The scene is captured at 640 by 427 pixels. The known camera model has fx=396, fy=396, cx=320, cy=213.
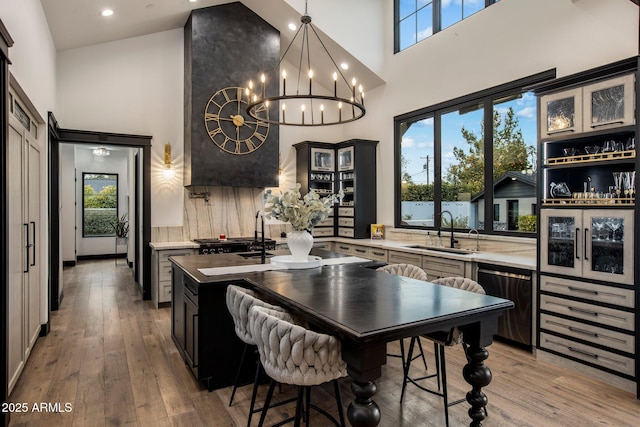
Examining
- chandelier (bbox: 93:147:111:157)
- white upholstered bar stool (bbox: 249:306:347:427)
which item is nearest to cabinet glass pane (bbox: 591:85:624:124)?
white upholstered bar stool (bbox: 249:306:347:427)

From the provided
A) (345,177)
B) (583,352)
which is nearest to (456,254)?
(583,352)

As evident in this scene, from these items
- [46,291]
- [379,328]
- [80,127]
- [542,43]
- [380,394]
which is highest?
[542,43]

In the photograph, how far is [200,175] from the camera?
5.60m

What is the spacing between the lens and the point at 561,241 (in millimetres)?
3408

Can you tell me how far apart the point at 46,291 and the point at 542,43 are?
582 cm

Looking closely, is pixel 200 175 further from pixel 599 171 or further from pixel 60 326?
pixel 599 171

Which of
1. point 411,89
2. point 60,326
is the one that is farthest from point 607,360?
Result: point 60,326

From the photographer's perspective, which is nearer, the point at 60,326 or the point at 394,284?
the point at 394,284

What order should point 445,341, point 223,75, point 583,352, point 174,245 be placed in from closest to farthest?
point 445,341, point 583,352, point 174,245, point 223,75

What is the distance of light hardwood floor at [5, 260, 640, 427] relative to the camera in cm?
256

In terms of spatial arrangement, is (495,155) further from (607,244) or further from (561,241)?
(607,244)

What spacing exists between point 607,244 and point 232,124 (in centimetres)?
475

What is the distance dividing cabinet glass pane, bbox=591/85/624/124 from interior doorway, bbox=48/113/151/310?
5321 mm

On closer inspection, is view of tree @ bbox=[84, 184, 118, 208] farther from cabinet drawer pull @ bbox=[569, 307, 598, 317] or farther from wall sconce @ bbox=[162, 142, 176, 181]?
cabinet drawer pull @ bbox=[569, 307, 598, 317]
